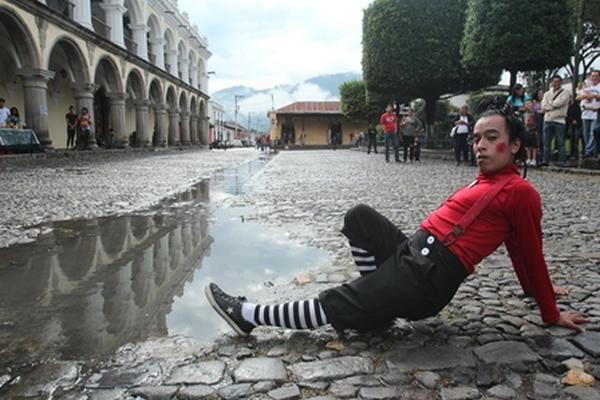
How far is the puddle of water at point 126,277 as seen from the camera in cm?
227

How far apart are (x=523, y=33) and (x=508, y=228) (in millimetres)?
13203

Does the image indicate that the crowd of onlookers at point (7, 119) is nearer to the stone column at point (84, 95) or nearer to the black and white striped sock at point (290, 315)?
the stone column at point (84, 95)

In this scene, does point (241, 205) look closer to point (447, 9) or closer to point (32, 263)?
point (32, 263)

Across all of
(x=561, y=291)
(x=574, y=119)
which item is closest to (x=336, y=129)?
(x=574, y=119)

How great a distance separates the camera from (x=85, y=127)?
744 inches

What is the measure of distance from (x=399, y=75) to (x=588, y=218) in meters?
16.0

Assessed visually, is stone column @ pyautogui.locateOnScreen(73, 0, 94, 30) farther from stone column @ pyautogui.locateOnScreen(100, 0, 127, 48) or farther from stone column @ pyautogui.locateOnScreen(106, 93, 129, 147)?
stone column @ pyautogui.locateOnScreen(106, 93, 129, 147)

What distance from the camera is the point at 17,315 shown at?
8.20 ft

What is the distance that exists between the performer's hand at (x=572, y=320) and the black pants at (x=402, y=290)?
A: 0.52 m

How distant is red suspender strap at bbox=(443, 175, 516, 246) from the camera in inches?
83.0

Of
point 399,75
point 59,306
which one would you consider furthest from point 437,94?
point 59,306

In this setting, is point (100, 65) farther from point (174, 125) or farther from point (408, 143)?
point (408, 143)

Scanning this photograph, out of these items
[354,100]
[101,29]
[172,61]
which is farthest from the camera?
[354,100]

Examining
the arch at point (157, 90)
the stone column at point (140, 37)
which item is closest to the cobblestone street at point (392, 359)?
the stone column at point (140, 37)
